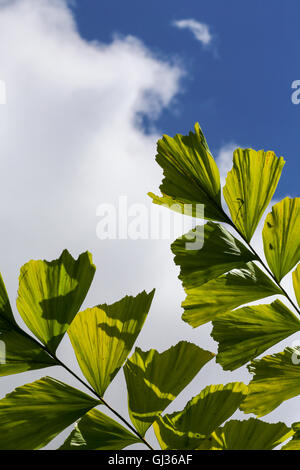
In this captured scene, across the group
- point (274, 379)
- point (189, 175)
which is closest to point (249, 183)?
point (189, 175)

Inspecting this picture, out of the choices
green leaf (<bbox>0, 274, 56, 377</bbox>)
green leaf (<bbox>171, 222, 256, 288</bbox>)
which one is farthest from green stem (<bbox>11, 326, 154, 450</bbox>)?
green leaf (<bbox>171, 222, 256, 288</bbox>)

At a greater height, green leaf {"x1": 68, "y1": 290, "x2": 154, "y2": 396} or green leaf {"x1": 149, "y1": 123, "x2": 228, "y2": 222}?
green leaf {"x1": 149, "y1": 123, "x2": 228, "y2": 222}

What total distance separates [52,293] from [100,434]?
112 mm

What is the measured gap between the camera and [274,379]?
399 mm

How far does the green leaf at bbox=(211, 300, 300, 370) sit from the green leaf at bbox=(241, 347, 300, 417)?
0.06 ft

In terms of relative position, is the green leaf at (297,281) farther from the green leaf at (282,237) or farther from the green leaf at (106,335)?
the green leaf at (106,335)

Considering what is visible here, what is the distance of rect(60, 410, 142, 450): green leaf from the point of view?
1.20ft

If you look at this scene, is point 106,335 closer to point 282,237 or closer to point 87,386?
point 87,386

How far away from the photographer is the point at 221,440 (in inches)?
14.1

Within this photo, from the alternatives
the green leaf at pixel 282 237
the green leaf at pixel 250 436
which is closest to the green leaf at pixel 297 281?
the green leaf at pixel 282 237

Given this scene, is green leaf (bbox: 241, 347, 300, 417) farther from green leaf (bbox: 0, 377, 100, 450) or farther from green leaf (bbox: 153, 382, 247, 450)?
green leaf (bbox: 0, 377, 100, 450)

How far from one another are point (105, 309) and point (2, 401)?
0.10 metres
